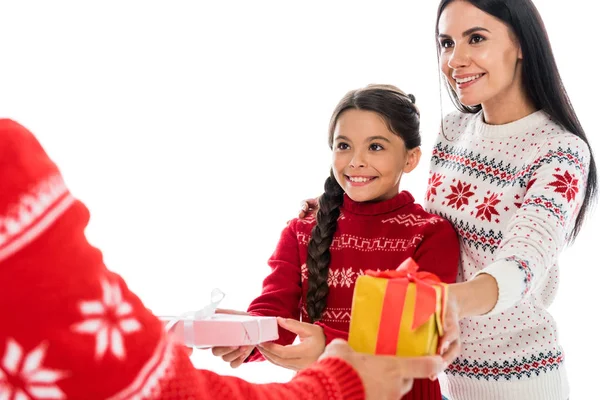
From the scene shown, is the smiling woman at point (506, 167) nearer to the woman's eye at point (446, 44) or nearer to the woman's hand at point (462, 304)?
the woman's eye at point (446, 44)

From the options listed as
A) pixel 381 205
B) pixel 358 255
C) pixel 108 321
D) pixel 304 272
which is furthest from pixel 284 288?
pixel 108 321

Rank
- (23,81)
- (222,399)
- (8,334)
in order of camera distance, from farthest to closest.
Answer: (23,81), (222,399), (8,334)

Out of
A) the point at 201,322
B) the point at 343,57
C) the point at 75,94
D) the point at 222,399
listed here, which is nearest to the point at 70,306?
the point at 222,399

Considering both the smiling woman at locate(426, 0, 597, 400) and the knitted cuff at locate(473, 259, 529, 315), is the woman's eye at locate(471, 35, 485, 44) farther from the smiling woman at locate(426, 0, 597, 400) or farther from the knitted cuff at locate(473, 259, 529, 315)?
the knitted cuff at locate(473, 259, 529, 315)

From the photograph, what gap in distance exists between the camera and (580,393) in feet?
8.30

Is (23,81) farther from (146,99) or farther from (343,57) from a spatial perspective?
(343,57)

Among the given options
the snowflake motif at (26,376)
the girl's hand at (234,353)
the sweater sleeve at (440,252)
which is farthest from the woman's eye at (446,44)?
the snowflake motif at (26,376)

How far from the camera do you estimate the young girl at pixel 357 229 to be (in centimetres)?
161

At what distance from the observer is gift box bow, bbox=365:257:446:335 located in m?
1.06

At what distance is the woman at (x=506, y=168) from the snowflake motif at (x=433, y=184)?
1.3 inches

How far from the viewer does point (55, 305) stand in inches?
29.2

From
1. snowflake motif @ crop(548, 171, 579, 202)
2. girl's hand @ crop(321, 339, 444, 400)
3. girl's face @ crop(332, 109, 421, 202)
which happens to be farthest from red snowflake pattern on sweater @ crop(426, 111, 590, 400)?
girl's hand @ crop(321, 339, 444, 400)

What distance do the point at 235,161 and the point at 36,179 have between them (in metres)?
1.99

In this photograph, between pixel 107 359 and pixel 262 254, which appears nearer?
pixel 107 359
